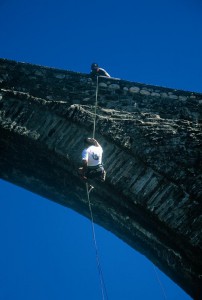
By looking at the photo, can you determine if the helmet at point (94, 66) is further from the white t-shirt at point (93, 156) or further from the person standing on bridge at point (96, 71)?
the white t-shirt at point (93, 156)

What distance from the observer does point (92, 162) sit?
3.25m

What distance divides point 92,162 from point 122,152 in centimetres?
43

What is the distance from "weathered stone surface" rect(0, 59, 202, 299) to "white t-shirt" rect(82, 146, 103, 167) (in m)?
0.22

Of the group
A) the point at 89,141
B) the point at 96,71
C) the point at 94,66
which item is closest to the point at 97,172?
the point at 89,141

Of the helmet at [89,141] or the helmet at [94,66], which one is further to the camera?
the helmet at [94,66]

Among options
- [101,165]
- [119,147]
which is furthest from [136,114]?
[101,165]

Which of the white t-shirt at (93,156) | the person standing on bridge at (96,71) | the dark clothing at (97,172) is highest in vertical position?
the person standing on bridge at (96,71)

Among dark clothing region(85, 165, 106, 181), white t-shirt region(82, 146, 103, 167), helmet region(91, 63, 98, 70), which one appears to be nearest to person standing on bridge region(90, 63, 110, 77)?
helmet region(91, 63, 98, 70)

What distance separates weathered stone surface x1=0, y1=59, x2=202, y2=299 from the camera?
306 centimetres

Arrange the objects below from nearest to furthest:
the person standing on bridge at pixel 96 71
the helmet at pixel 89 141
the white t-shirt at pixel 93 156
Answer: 1. the white t-shirt at pixel 93 156
2. the helmet at pixel 89 141
3. the person standing on bridge at pixel 96 71

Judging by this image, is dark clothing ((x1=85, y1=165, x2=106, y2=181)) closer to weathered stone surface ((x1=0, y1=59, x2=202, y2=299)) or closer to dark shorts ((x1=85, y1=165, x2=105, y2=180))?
dark shorts ((x1=85, y1=165, x2=105, y2=180))

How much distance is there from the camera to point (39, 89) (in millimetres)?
4207

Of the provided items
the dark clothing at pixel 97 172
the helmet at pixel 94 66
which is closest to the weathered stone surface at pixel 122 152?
the dark clothing at pixel 97 172

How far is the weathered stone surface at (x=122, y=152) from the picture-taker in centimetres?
306
